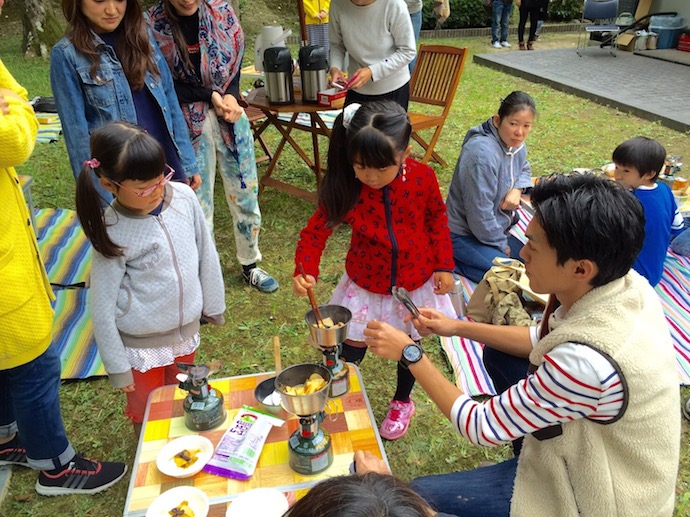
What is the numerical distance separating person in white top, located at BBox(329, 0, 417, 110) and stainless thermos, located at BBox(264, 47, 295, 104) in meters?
0.42

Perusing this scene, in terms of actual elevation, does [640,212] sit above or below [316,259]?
above

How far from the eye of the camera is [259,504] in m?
1.64

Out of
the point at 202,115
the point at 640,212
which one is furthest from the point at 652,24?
the point at 640,212

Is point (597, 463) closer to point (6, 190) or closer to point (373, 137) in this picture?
point (373, 137)

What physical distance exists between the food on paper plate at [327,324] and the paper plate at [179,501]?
713mm

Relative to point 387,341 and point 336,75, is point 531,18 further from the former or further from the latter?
point 387,341

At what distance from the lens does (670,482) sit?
5.08 feet

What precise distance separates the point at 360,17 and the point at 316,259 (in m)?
2.42

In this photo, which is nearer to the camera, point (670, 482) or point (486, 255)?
point (670, 482)

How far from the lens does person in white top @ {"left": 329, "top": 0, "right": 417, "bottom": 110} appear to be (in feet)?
13.3

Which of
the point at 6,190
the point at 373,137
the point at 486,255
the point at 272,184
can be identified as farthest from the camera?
the point at 272,184

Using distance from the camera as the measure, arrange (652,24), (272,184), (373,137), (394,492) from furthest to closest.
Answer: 1. (652,24)
2. (272,184)
3. (373,137)
4. (394,492)

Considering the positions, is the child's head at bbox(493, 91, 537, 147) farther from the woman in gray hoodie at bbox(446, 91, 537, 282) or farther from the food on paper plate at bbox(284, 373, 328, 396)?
the food on paper plate at bbox(284, 373, 328, 396)

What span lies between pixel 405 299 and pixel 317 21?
232 inches
